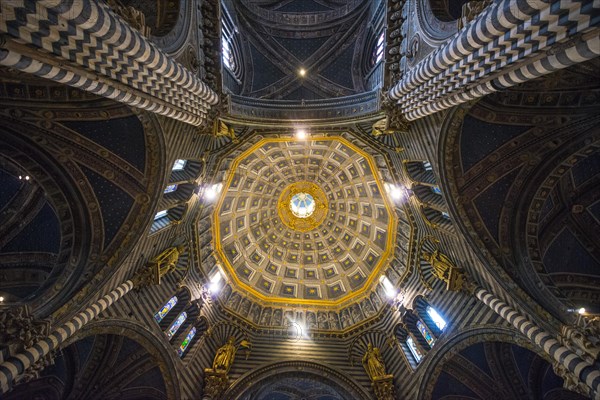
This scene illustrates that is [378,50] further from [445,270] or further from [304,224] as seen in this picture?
[445,270]

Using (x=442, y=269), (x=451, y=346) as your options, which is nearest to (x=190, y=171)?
(x=442, y=269)

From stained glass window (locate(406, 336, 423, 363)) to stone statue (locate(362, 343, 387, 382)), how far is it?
2059mm

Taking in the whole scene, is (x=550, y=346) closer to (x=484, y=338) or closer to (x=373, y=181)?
(x=484, y=338)

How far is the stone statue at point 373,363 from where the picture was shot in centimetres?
1912

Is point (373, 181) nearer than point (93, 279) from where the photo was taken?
No

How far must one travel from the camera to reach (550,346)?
32.3ft

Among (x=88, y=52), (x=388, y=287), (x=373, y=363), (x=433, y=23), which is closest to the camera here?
(x=88, y=52)

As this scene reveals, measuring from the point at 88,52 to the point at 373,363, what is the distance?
21256mm

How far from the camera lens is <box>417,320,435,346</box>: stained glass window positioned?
18078mm

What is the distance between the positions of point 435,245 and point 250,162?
48.3ft

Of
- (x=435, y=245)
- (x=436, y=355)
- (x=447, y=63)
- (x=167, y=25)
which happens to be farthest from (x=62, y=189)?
(x=436, y=355)

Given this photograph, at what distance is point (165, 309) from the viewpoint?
1853cm

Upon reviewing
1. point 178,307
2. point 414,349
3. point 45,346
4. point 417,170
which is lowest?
point 414,349

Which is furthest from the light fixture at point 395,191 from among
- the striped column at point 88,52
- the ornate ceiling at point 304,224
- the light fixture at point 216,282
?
the light fixture at point 216,282
